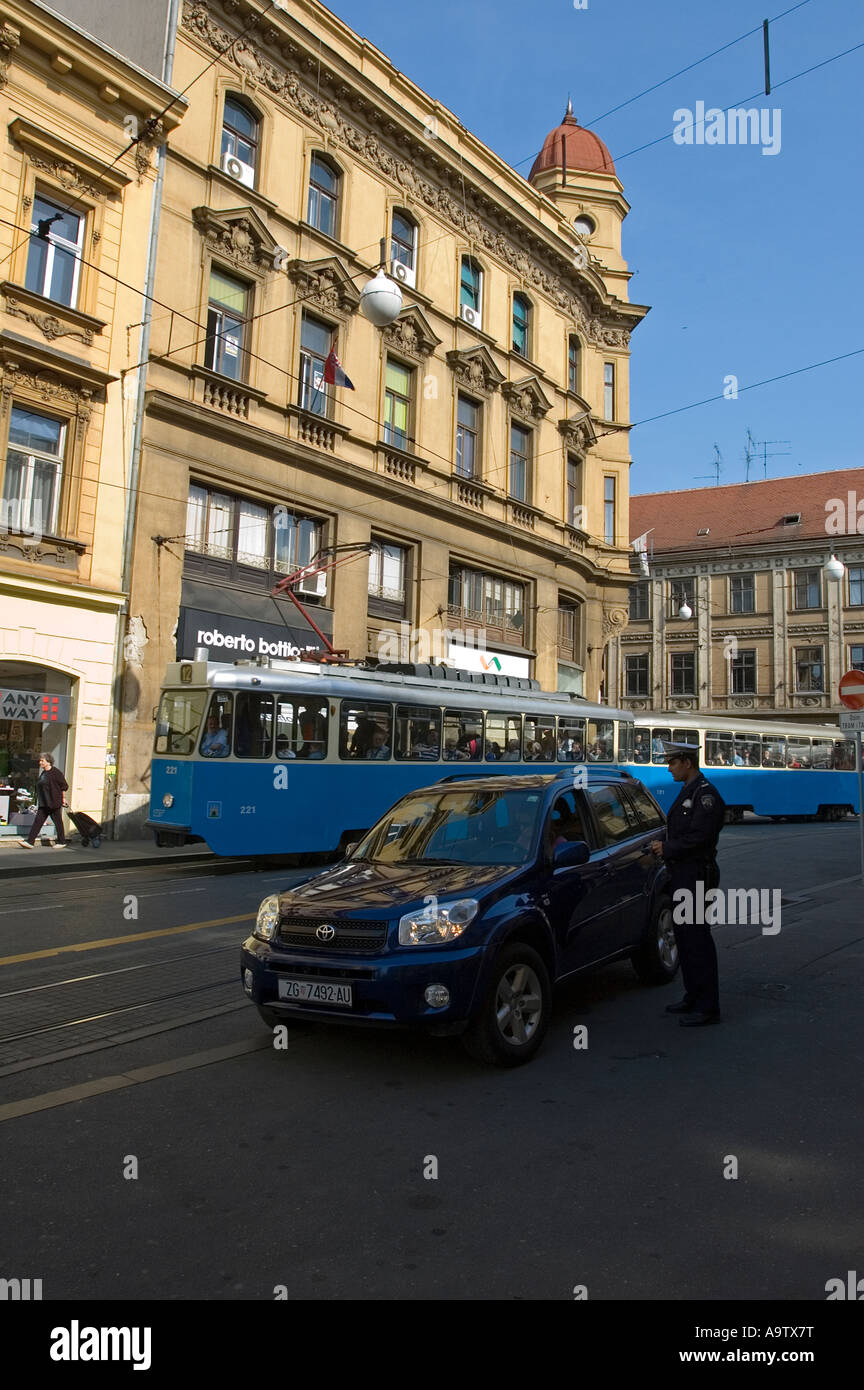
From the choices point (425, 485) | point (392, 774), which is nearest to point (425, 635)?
point (425, 485)

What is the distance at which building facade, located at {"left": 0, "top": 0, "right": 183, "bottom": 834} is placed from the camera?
17.6m

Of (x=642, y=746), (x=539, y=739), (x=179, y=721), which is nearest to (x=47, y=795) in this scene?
(x=179, y=721)

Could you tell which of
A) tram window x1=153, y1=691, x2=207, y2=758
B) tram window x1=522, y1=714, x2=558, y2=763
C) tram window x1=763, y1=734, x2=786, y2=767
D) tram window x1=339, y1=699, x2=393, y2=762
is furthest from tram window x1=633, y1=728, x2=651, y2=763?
tram window x1=153, y1=691, x2=207, y2=758

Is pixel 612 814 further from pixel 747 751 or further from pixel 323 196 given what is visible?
pixel 747 751

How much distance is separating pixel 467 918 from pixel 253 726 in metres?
10.2

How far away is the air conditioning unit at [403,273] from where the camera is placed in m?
25.7

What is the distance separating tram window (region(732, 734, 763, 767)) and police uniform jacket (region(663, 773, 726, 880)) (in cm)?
2297

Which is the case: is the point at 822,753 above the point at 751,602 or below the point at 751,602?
below

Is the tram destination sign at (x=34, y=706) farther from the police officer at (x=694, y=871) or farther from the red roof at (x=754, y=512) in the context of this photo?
the red roof at (x=754, y=512)

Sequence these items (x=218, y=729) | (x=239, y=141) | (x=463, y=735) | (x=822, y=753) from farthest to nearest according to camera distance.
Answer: (x=822, y=753) < (x=239, y=141) < (x=463, y=735) < (x=218, y=729)

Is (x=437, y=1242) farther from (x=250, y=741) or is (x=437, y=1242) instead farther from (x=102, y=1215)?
(x=250, y=741)

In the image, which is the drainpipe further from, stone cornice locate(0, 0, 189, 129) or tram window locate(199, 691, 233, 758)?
tram window locate(199, 691, 233, 758)

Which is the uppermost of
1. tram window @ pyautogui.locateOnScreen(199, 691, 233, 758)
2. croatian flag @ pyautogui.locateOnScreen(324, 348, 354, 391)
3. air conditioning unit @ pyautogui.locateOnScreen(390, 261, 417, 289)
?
air conditioning unit @ pyautogui.locateOnScreen(390, 261, 417, 289)

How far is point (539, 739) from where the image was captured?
801 inches
